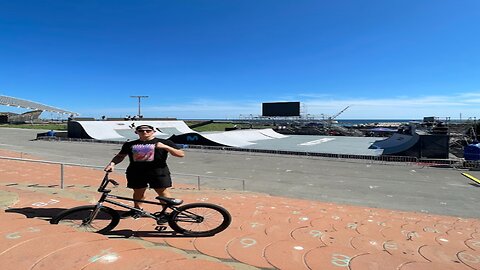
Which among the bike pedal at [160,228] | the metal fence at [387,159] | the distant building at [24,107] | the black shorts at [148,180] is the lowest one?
the metal fence at [387,159]

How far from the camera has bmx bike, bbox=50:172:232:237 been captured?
4172 mm

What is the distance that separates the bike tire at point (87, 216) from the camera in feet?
13.7

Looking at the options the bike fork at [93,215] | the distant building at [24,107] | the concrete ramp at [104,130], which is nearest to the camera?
→ the bike fork at [93,215]

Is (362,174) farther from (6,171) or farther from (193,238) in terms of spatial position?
(6,171)

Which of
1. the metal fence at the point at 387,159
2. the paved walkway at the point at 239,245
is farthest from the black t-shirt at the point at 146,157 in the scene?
the metal fence at the point at 387,159

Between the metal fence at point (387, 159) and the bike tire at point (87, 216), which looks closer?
the bike tire at point (87, 216)

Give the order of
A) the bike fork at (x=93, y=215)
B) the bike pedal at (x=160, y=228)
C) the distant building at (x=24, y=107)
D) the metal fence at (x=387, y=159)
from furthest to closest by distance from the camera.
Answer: the distant building at (x=24, y=107) < the metal fence at (x=387, y=159) < the bike pedal at (x=160, y=228) < the bike fork at (x=93, y=215)

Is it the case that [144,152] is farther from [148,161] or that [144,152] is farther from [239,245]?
[239,245]

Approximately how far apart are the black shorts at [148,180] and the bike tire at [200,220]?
506mm

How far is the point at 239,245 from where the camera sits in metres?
3.84

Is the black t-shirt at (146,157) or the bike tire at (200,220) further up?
the black t-shirt at (146,157)

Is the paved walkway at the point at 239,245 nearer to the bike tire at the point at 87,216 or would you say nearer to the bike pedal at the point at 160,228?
the bike pedal at the point at 160,228

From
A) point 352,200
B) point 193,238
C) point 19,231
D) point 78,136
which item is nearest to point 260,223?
point 193,238

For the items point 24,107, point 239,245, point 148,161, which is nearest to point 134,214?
point 148,161
